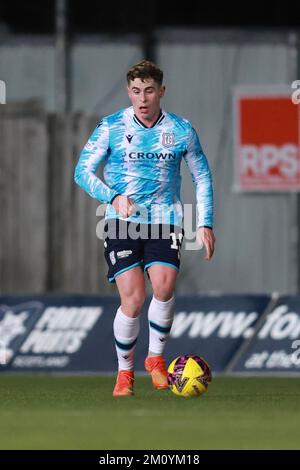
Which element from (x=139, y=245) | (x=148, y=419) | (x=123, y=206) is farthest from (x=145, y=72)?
(x=148, y=419)

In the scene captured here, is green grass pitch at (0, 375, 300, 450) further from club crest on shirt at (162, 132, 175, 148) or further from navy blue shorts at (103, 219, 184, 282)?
club crest on shirt at (162, 132, 175, 148)

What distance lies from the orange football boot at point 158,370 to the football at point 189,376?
44cm

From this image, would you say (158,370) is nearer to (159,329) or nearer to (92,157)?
(159,329)

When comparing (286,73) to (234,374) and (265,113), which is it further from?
(234,374)

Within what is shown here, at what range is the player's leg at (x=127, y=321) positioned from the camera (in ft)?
31.8

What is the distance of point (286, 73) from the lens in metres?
17.7

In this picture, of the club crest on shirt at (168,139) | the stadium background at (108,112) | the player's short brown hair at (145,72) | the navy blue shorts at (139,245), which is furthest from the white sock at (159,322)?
the stadium background at (108,112)

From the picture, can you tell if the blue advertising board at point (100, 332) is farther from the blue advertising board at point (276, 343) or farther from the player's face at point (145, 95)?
the player's face at point (145, 95)

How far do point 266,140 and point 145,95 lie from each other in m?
7.94

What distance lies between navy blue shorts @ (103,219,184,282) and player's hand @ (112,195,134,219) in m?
0.29

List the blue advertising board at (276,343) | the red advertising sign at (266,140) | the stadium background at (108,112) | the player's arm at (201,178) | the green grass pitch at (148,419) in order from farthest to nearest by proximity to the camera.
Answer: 1. the red advertising sign at (266,140)
2. the stadium background at (108,112)
3. the blue advertising board at (276,343)
4. the player's arm at (201,178)
5. the green grass pitch at (148,419)

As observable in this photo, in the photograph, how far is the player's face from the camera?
969 centimetres

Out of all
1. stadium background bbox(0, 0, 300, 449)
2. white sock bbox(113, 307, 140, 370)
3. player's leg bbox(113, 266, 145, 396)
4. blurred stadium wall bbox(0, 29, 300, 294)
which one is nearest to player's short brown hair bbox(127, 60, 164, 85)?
player's leg bbox(113, 266, 145, 396)

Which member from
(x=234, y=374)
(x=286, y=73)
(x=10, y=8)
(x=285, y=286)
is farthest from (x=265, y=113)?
(x=234, y=374)
